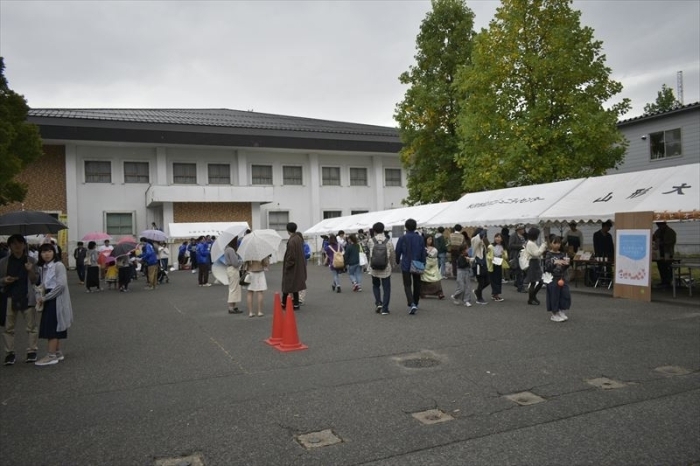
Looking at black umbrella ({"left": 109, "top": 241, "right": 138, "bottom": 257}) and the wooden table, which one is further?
black umbrella ({"left": 109, "top": 241, "right": 138, "bottom": 257})

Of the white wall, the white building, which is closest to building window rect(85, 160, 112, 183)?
the white building

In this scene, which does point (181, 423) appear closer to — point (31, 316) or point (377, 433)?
point (377, 433)

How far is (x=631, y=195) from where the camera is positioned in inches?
535

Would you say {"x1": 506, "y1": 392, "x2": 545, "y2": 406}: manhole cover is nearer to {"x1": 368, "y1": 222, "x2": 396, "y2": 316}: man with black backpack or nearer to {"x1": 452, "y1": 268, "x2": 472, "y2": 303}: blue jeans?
{"x1": 368, "y1": 222, "x2": 396, "y2": 316}: man with black backpack

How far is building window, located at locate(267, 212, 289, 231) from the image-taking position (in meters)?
39.2

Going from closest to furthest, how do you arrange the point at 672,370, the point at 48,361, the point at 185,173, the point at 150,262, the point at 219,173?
1. the point at 672,370
2. the point at 48,361
3. the point at 150,262
4. the point at 185,173
5. the point at 219,173

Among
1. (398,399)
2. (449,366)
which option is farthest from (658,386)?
(398,399)

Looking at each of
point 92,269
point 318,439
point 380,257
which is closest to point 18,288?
point 318,439

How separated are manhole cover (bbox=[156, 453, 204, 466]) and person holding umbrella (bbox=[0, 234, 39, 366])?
4.50 m

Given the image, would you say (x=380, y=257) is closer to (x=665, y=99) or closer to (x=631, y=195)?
(x=631, y=195)

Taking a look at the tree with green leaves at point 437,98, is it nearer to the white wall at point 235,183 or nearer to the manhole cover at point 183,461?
the white wall at point 235,183

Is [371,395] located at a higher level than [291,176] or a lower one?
lower

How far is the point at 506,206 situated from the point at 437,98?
470 inches

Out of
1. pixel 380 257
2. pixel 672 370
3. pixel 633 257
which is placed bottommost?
pixel 672 370
